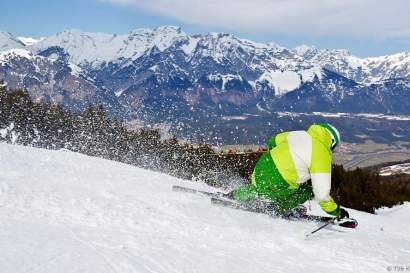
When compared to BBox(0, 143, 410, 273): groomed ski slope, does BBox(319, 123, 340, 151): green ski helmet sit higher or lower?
higher

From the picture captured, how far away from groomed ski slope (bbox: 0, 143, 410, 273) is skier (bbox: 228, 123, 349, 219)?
1.67 ft

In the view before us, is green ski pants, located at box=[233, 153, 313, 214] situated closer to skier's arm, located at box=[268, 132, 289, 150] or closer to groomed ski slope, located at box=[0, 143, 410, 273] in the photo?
skier's arm, located at box=[268, 132, 289, 150]

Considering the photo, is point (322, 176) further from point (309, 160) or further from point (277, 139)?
point (277, 139)

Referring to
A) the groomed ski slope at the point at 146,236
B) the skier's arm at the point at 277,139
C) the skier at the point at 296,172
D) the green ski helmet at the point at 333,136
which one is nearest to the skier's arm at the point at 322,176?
the skier at the point at 296,172

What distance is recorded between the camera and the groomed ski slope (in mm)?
5484

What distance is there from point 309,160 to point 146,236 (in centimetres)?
348

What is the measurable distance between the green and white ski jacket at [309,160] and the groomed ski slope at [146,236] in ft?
2.77

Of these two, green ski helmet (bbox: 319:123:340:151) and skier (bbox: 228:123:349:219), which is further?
green ski helmet (bbox: 319:123:340:151)

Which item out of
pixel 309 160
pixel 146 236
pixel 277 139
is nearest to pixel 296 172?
pixel 309 160

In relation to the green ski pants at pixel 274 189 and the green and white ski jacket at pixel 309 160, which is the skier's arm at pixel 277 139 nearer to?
the green and white ski jacket at pixel 309 160

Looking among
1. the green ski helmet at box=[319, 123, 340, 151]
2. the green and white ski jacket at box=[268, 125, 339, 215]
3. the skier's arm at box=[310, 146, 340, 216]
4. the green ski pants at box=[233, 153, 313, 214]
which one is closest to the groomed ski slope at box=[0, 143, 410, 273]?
the green ski pants at box=[233, 153, 313, 214]

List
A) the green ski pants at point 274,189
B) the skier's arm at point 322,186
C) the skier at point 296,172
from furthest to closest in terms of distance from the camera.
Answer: the green ski pants at point 274,189 < the skier at point 296,172 < the skier's arm at point 322,186

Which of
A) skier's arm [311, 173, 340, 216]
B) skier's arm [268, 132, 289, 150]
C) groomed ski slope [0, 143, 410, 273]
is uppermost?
skier's arm [268, 132, 289, 150]

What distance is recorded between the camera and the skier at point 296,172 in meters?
8.30
